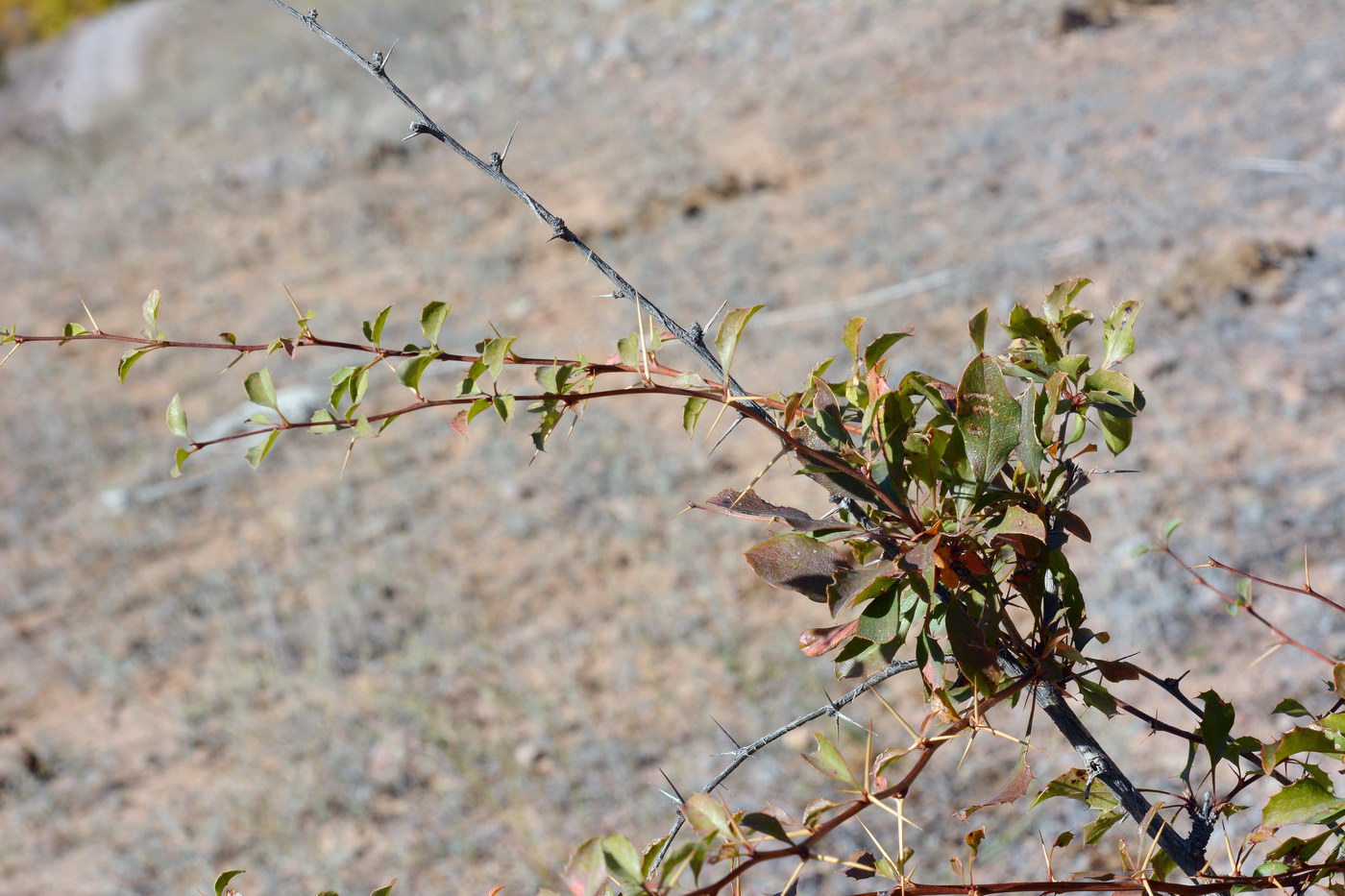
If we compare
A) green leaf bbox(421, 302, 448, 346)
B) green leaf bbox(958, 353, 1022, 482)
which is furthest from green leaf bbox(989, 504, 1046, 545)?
green leaf bbox(421, 302, 448, 346)

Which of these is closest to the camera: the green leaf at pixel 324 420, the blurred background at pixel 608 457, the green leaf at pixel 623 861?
the green leaf at pixel 623 861

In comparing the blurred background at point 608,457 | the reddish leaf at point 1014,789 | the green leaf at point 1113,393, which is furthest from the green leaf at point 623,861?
the blurred background at point 608,457

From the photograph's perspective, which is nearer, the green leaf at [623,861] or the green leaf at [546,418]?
the green leaf at [623,861]

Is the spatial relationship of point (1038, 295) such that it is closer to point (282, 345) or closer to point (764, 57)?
point (282, 345)

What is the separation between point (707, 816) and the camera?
2.00ft

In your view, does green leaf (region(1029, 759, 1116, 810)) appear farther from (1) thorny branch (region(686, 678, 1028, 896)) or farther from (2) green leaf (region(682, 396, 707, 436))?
(2) green leaf (region(682, 396, 707, 436))

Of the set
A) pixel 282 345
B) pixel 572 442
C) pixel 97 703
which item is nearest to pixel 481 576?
pixel 572 442

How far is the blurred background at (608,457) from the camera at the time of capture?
2.88m

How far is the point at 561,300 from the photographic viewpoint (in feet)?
19.3

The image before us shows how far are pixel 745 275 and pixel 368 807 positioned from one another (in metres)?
3.32

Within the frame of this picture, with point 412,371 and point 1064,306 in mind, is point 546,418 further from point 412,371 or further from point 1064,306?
point 1064,306

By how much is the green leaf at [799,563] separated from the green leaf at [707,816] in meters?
0.18

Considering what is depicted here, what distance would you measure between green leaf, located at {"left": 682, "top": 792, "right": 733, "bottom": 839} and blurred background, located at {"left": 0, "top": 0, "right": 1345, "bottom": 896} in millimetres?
1928

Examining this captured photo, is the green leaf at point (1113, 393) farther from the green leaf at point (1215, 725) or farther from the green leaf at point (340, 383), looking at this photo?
the green leaf at point (340, 383)
